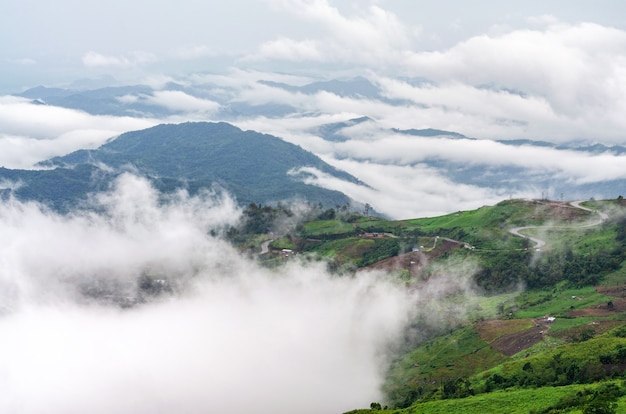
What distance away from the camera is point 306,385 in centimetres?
18350

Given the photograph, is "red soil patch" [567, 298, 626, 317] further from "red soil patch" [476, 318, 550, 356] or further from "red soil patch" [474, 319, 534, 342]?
"red soil patch" [474, 319, 534, 342]

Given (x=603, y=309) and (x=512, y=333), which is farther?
(x=603, y=309)

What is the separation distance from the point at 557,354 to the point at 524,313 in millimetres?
64140

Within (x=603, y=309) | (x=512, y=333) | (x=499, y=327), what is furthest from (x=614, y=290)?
(x=512, y=333)

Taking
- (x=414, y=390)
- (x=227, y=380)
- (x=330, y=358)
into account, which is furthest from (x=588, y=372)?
(x=227, y=380)

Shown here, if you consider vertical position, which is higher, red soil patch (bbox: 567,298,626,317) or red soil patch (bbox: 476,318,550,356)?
red soil patch (bbox: 567,298,626,317)

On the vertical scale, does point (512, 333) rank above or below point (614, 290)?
below

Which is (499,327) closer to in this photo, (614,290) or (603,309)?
(603,309)

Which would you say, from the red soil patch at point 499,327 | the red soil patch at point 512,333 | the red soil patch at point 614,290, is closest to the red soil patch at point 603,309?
the red soil patch at point 614,290

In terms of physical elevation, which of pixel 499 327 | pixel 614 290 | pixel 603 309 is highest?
pixel 614 290

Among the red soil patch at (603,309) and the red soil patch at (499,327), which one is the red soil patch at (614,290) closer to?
the red soil patch at (603,309)

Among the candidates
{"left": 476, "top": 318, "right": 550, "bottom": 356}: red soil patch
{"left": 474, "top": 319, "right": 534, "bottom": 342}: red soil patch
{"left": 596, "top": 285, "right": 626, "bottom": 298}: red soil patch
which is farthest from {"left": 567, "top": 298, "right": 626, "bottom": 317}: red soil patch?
{"left": 474, "top": 319, "right": 534, "bottom": 342}: red soil patch

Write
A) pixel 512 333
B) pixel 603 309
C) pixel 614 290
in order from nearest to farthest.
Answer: pixel 512 333
pixel 603 309
pixel 614 290

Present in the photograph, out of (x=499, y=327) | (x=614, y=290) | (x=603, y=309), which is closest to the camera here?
(x=603, y=309)
